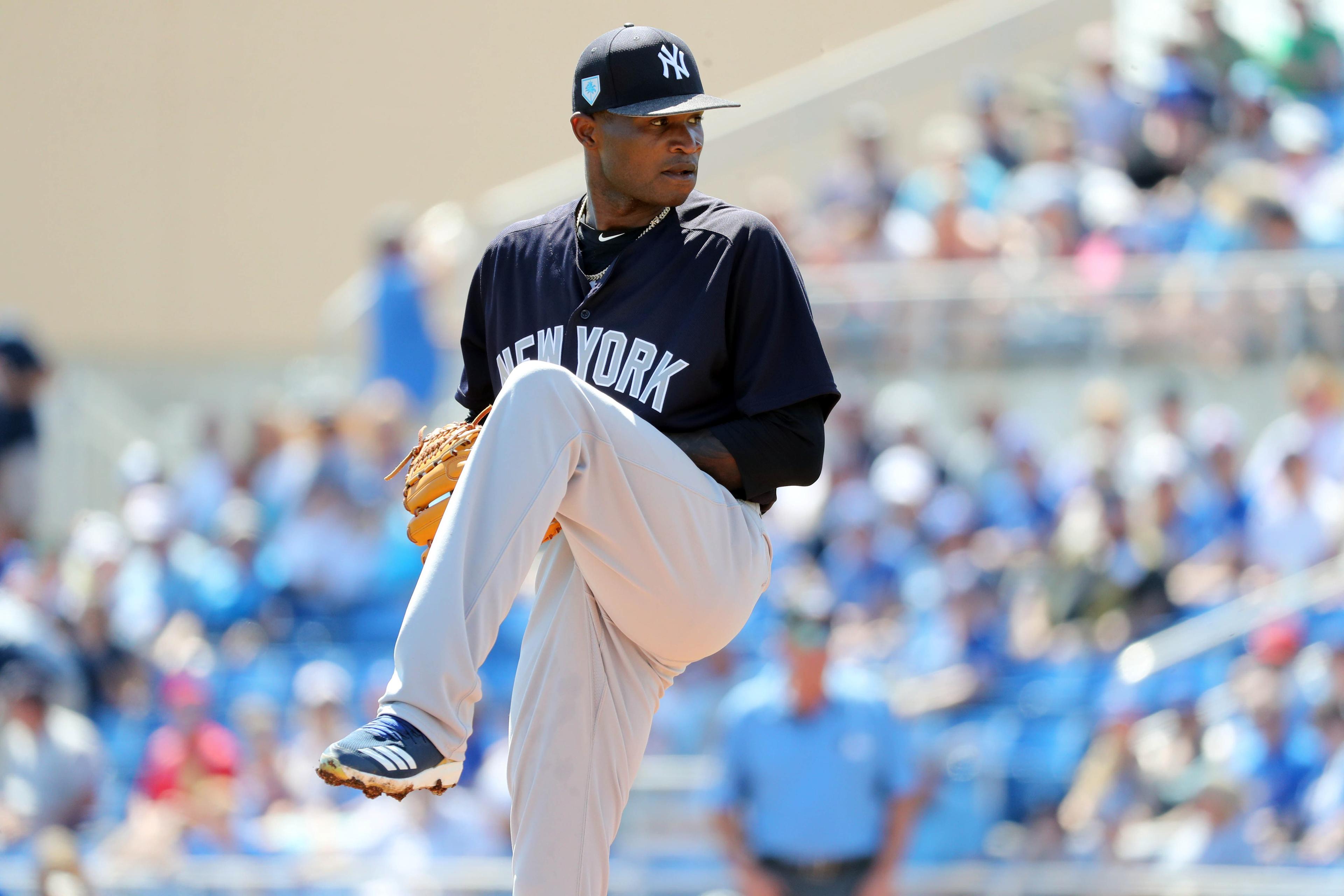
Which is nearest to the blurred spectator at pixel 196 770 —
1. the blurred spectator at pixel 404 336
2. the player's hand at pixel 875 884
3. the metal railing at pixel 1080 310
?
the blurred spectator at pixel 404 336

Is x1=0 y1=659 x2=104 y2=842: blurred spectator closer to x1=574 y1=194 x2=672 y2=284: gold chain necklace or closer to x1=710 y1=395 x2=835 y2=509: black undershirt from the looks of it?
x1=574 y1=194 x2=672 y2=284: gold chain necklace

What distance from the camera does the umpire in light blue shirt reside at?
20.6 feet

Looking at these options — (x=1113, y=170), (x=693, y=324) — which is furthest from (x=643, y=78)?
(x=1113, y=170)

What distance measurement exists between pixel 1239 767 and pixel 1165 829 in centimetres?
38

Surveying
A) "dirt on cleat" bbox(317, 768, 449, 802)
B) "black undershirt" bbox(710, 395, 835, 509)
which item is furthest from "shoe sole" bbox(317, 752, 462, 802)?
"black undershirt" bbox(710, 395, 835, 509)

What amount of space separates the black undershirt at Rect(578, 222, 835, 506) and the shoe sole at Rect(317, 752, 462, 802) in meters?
0.86

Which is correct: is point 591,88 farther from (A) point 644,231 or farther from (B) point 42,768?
(B) point 42,768

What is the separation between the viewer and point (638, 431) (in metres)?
3.27

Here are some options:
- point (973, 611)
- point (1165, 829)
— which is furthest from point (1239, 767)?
point (973, 611)

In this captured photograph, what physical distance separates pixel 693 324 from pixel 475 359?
2.20ft

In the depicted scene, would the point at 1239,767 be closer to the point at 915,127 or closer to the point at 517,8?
the point at 517,8

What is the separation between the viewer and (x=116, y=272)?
538 inches

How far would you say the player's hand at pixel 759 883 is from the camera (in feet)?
20.6

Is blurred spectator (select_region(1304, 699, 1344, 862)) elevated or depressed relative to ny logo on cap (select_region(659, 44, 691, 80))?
depressed
